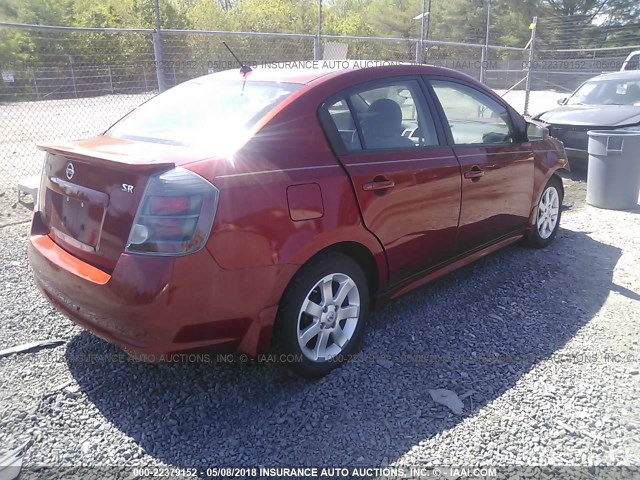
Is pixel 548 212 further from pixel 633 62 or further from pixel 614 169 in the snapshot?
pixel 633 62

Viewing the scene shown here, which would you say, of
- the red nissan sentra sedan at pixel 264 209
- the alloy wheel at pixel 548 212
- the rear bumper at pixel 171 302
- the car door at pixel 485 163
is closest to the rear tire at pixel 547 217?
the alloy wheel at pixel 548 212

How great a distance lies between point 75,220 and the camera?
268 centimetres

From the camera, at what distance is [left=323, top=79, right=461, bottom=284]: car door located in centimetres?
300

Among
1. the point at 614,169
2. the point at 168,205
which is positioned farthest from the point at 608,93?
the point at 168,205

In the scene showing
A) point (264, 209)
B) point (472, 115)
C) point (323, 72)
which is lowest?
point (264, 209)

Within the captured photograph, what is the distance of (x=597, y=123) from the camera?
7660 millimetres

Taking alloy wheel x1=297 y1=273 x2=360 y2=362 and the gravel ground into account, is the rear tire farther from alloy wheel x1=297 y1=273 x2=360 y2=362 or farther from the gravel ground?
alloy wheel x1=297 y1=273 x2=360 y2=362

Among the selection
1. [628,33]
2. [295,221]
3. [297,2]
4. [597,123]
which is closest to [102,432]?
[295,221]

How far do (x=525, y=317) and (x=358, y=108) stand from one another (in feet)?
6.36

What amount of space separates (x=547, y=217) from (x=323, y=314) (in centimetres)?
312

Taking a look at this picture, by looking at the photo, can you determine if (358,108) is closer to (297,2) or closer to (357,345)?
(357,345)

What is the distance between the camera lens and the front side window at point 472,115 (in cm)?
372

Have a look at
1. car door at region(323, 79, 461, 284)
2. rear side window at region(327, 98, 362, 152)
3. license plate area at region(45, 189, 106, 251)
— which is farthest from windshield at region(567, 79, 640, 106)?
license plate area at region(45, 189, 106, 251)

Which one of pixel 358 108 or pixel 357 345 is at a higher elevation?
pixel 358 108
